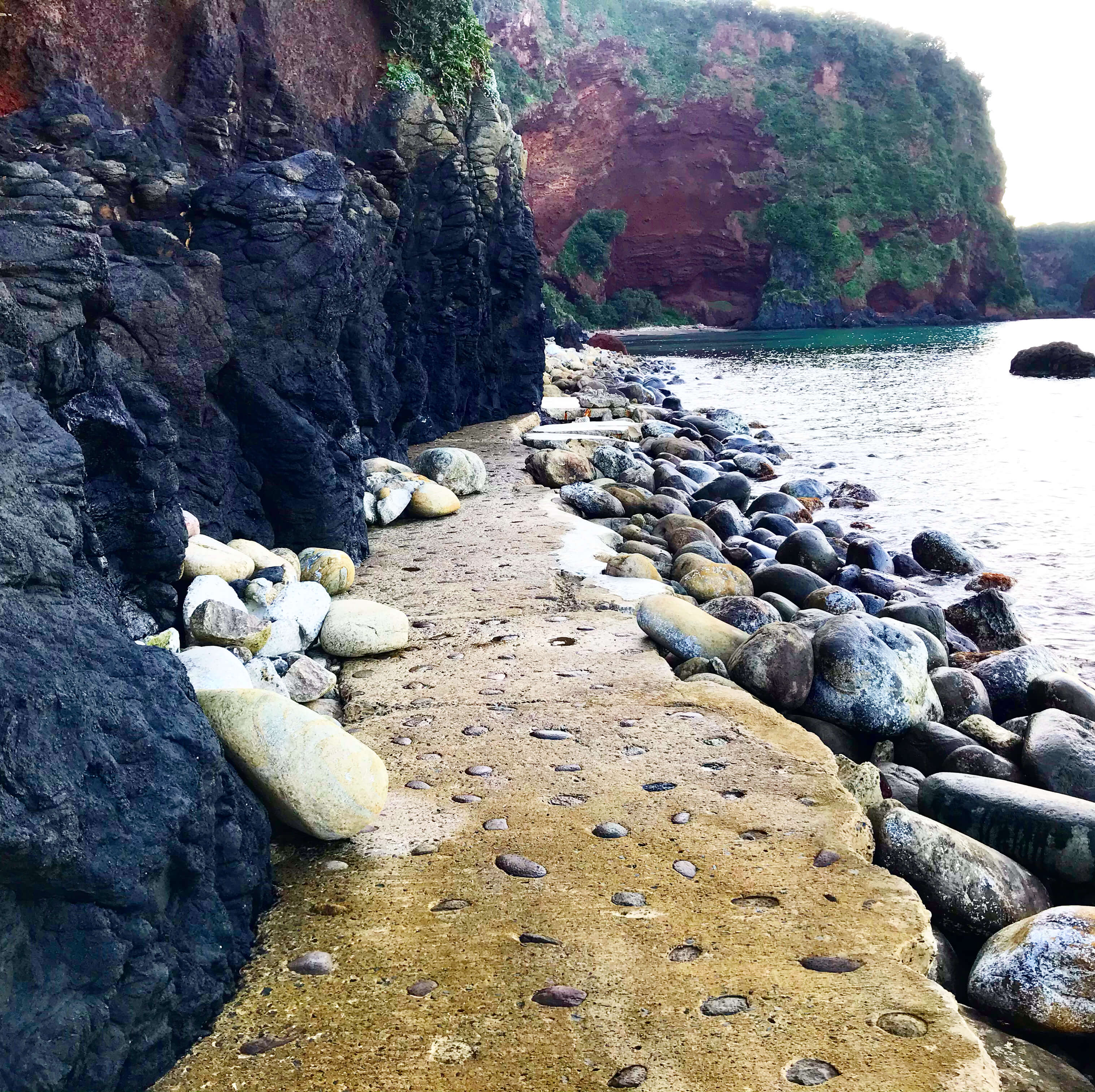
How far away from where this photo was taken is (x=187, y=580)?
459cm

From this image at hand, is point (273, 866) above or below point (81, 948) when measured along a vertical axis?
below

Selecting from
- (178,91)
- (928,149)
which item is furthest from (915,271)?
(178,91)

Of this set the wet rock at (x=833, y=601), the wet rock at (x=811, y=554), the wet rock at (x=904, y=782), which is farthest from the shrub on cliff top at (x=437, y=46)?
the wet rock at (x=904, y=782)

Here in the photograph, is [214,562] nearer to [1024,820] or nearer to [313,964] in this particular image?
[313,964]

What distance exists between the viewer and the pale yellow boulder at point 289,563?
207 inches

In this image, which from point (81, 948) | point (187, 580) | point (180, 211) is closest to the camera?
point (81, 948)

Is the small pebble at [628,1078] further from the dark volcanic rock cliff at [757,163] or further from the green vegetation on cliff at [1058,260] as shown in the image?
the green vegetation on cliff at [1058,260]

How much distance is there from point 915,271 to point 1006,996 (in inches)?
2647

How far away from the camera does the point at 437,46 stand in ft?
37.0

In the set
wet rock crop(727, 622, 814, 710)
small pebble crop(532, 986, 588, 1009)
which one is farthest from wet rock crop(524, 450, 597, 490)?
small pebble crop(532, 986, 588, 1009)

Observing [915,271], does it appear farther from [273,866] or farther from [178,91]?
[273,866]

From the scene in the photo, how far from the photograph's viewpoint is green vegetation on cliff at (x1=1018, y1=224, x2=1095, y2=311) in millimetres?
77875

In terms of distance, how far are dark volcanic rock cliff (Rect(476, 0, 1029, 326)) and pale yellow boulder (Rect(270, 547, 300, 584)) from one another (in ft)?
171

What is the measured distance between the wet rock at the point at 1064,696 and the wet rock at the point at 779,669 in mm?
1591
